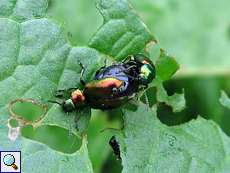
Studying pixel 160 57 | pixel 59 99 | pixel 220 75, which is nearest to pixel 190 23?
pixel 220 75

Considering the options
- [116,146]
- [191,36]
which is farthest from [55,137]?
[191,36]

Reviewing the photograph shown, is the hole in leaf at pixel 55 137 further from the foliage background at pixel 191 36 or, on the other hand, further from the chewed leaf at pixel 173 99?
the foliage background at pixel 191 36

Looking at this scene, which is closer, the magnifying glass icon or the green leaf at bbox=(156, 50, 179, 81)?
the magnifying glass icon

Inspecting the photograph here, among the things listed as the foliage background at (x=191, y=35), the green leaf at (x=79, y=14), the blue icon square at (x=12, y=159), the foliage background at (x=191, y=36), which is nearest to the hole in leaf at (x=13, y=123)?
the blue icon square at (x=12, y=159)

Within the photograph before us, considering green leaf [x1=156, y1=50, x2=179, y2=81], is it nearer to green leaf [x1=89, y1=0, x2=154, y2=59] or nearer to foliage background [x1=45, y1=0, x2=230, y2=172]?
green leaf [x1=89, y1=0, x2=154, y2=59]

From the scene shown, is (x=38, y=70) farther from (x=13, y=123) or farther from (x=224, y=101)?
(x=224, y=101)

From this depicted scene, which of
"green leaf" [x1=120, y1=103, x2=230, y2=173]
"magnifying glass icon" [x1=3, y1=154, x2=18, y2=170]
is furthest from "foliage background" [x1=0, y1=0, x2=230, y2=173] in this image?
"magnifying glass icon" [x1=3, y1=154, x2=18, y2=170]

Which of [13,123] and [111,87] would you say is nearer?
[13,123]
